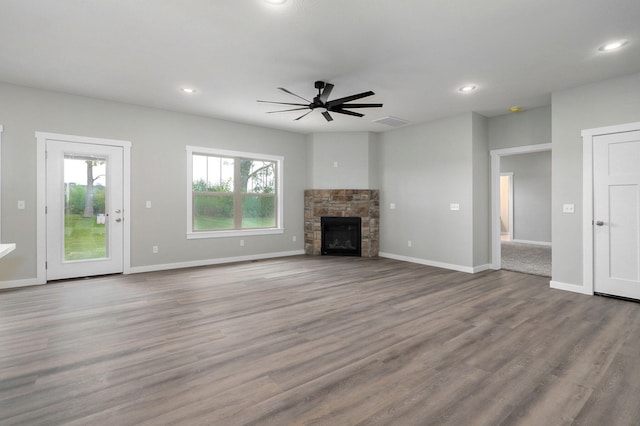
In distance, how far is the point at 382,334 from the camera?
9.46 ft

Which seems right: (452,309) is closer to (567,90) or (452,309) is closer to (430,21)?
(430,21)

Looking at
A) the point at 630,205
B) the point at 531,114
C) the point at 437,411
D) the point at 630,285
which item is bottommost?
the point at 437,411

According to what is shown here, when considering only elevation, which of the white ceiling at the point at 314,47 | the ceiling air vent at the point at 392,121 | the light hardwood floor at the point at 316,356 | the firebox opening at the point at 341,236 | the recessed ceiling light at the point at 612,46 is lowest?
the light hardwood floor at the point at 316,356

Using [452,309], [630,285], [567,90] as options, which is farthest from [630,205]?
[452,309]

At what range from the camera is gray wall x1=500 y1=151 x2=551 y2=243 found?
8.97 metres

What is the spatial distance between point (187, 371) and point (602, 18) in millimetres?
4372

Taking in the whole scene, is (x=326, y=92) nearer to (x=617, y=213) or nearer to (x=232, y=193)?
(x=232, y=193)

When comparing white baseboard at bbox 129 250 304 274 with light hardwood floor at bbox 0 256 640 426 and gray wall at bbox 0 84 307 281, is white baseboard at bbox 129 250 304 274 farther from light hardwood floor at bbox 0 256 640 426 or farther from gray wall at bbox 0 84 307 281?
light hardwood floor at bbox 0 256 640 426

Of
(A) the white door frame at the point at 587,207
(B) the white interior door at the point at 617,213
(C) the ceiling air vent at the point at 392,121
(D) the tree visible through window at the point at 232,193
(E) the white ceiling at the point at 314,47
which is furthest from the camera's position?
(D) the tree visible through window at the point at 232,193

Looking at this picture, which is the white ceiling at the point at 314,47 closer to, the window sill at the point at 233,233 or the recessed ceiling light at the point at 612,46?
the recessed ceiling light at the point at 612,46

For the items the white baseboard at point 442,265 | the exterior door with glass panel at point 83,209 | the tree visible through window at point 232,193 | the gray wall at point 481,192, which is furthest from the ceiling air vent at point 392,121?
the exterior door with glass panel at point 83,209

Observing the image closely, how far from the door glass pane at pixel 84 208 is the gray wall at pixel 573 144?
6.78m

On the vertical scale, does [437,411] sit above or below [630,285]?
below

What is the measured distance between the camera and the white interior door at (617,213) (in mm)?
3846
